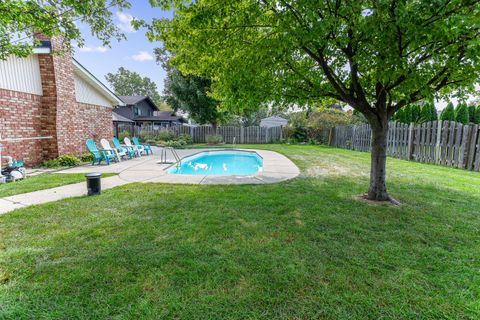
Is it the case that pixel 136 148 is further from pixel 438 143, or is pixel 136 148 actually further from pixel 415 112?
pixel 415 112

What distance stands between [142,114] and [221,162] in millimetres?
21739

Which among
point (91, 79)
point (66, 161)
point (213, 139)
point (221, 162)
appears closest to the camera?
point (66, 161)

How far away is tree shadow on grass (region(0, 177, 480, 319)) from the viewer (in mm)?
1955

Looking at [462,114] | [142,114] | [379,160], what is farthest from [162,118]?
[379,160]

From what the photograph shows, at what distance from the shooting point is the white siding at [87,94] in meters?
10.5

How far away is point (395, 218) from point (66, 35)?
681cm

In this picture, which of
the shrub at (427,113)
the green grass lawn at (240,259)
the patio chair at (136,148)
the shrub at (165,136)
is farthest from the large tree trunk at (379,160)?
the shrub at (165,136)

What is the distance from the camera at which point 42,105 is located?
884 cm

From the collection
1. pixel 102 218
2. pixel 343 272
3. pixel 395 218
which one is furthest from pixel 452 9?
pixel 102 218

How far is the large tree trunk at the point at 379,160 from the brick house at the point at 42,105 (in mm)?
8895

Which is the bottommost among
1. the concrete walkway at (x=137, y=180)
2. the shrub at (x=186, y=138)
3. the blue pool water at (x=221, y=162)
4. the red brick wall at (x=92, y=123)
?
the blue pool water at (x=221, y=162)

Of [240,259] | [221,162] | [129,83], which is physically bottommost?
[221,162]

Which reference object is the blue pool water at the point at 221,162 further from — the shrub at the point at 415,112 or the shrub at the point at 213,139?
the shrub at the point at 415,112

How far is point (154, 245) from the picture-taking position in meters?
2.90
